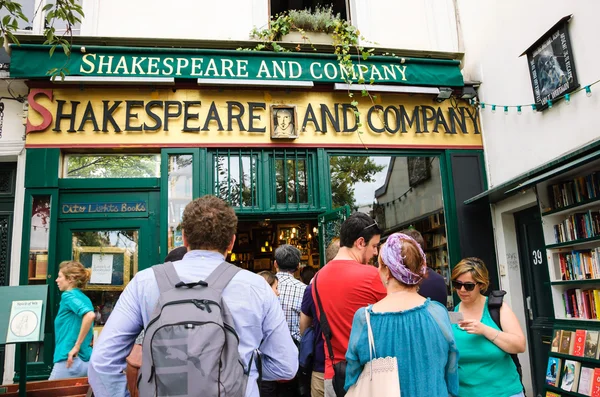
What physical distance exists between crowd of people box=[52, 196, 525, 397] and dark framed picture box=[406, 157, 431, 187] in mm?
4338

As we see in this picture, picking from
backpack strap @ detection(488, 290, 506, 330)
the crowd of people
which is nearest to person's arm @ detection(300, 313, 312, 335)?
the crowd of people

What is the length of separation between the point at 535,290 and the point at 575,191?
1714 mm

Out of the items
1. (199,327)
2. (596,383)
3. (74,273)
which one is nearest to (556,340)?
(596,383)

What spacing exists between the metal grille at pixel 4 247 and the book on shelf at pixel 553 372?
6.55 m

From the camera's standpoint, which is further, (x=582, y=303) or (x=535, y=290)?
(x=535, y=290)

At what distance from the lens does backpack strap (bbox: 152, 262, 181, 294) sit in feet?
6.19

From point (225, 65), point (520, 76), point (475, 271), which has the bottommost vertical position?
point (475, 271)

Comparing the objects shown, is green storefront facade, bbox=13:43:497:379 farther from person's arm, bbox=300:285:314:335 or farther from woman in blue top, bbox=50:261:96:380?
person's arm, bbox=300:285:314:335

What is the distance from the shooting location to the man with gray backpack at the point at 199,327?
1711 mm

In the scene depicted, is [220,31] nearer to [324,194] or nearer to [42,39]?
[42,39]

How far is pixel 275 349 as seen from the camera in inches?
82.0

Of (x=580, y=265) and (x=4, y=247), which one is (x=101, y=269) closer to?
(x=4, y=247)

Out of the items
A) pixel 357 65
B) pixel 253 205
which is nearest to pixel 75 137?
pixel 253 205

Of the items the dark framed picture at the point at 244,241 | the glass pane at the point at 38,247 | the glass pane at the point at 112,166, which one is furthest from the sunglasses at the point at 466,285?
the dark framed picture at the point at 244,241
